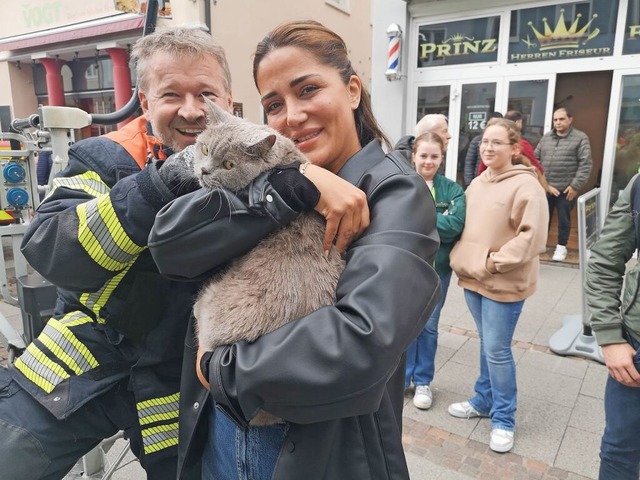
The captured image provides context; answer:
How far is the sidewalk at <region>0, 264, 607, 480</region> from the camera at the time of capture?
127 inches

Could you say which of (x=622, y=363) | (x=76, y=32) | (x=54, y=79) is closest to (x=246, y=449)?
(x=622, y=363)

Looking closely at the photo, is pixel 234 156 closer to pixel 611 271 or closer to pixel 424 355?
pixel 611 271

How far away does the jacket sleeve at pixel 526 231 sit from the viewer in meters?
3.30

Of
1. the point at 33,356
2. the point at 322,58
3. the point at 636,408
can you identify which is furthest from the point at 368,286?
the point at 636,408

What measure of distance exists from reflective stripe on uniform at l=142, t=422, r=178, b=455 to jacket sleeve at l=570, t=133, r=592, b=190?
838 centimetres

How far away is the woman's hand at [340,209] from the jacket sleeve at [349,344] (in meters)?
0.06

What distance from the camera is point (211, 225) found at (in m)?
1.29

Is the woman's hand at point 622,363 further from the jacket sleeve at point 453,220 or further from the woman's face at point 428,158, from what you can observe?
the woman's face at point 428,158

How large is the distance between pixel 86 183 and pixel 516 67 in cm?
906

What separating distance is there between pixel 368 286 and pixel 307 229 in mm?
353

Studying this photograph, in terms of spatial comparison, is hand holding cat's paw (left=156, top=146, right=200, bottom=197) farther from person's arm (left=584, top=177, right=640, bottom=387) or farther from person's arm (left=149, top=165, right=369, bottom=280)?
person's arm (left=584, top=177, right=640, bottom=387)

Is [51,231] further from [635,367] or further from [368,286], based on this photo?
[635,367]

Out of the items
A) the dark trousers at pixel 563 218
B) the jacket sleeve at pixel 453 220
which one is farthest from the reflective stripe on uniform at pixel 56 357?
the dark trousers at pixel 563 218

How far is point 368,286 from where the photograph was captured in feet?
3.69
